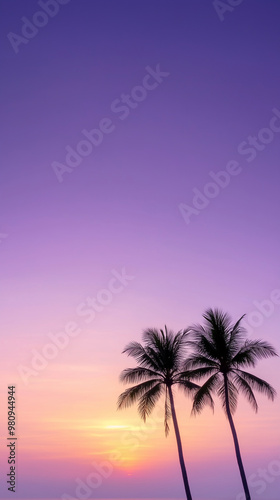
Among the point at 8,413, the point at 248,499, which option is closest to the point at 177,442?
the point at 248,499

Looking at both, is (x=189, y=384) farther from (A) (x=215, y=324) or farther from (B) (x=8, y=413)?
(B) (x=8, y=413)

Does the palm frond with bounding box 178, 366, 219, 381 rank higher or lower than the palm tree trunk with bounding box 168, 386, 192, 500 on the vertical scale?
higher

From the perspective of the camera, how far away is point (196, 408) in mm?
50844

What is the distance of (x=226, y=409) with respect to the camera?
52.0m

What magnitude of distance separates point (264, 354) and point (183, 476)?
1176 centimetres

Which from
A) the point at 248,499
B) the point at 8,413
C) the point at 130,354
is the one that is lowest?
the point at 248,499

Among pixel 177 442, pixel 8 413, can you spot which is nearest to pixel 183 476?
pixel 177 442

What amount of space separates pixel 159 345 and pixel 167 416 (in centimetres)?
571

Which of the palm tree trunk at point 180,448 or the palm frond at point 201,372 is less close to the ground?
the palm frond at point 201,372

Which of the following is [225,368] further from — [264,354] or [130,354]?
[130,354]

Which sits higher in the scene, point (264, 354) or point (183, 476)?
point (264, 354)

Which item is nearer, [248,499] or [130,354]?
[248,499]

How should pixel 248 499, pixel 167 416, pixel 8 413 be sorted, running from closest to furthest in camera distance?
1. pixel 8 413
2. pixel 248 499
3. pixel 167 416

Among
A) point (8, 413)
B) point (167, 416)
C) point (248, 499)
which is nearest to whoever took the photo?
point (8, 413)
